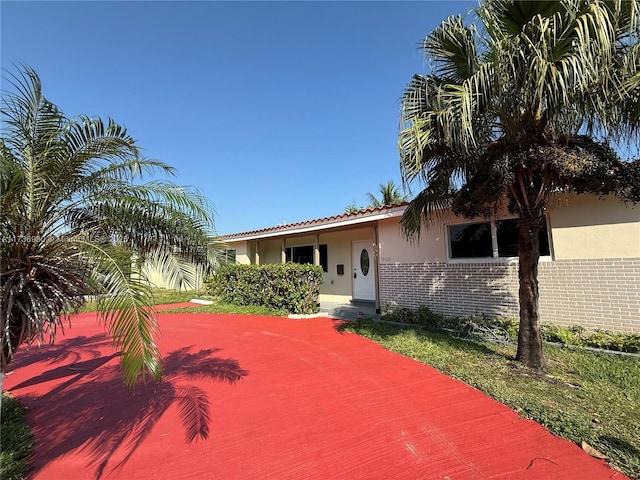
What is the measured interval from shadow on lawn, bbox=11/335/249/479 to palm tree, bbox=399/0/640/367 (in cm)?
447

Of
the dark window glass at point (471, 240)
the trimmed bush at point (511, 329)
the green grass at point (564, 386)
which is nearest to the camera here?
the green grass at point (564, 386)

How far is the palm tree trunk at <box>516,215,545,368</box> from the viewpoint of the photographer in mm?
5445

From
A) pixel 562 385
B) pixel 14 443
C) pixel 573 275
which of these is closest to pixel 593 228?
pixel 573 275

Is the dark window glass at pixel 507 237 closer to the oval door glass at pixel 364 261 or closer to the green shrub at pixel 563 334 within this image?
the green shrub at pixel 563 334

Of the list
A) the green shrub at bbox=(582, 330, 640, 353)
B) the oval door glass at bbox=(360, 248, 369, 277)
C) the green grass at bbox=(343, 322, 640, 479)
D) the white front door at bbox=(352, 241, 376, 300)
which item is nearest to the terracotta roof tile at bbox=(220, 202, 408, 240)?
the white front door at bbox=(352, 241, 376, 300)

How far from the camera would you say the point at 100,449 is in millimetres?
3473

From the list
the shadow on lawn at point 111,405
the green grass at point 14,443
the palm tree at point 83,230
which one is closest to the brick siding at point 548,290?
the shadow on lawn at point 111,405

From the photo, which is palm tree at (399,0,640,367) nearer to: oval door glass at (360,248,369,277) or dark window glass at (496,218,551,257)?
dark window glass at (496,218,551,257)

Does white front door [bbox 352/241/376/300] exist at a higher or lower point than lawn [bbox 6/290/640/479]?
higher

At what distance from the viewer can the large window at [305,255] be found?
47.8 ft

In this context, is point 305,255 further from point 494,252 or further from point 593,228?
point 593,228

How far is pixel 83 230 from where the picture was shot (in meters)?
3.86

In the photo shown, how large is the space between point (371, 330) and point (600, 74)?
6271mm

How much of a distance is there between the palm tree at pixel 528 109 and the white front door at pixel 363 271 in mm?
6452
